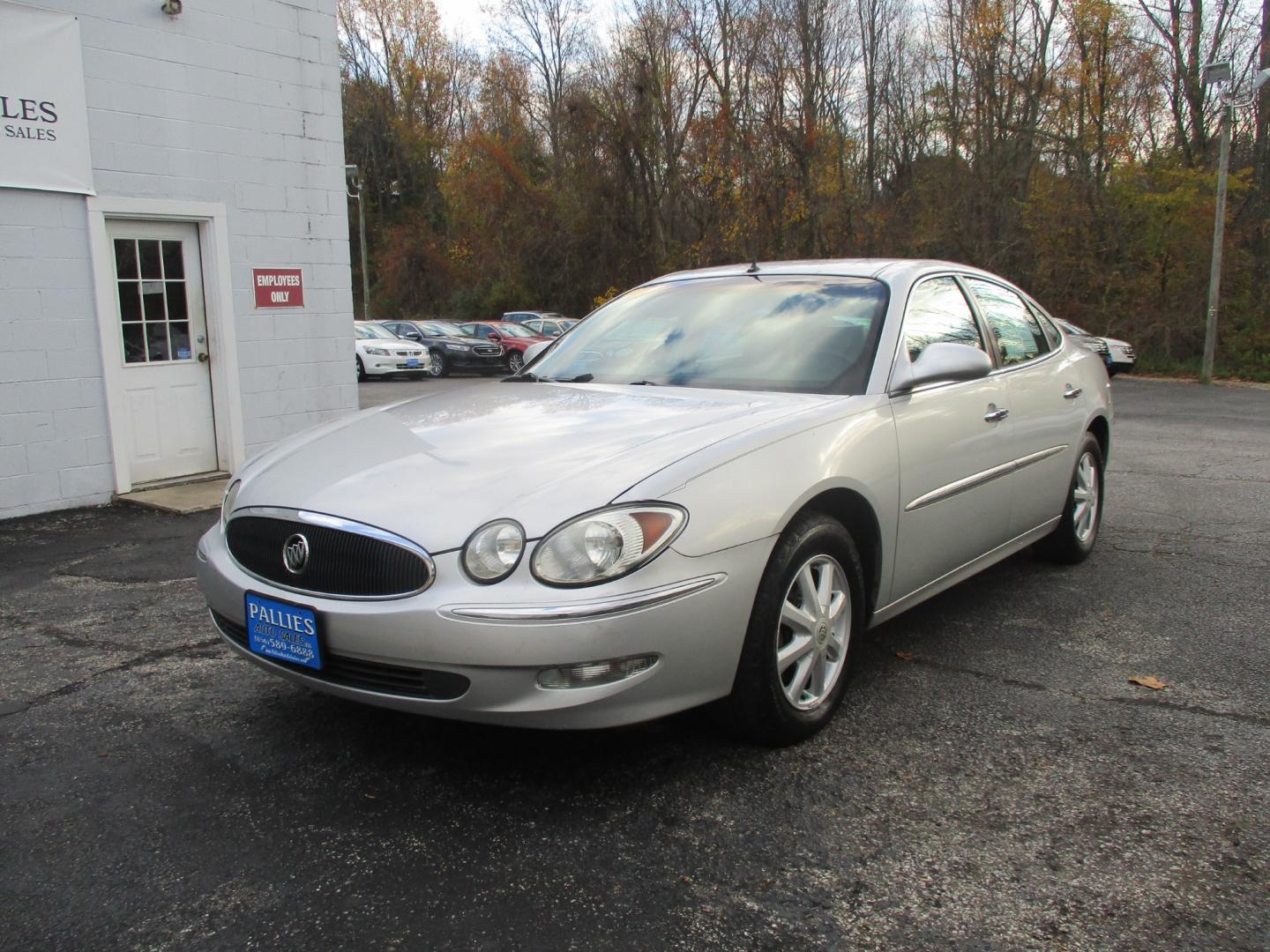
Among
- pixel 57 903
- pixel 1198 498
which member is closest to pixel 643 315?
pixel 57 903

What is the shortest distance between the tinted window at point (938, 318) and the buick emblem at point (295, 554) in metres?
2.27

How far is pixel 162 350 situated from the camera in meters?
7.91

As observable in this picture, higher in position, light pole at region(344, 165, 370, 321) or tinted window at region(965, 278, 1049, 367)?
light pole at region(344, 165, 370, 321)

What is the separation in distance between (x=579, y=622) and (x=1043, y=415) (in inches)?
117

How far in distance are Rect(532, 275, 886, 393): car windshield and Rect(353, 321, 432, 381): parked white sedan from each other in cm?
1890

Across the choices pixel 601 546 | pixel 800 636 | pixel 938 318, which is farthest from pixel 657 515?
pixel 938 318

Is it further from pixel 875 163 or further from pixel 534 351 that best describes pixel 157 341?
pixel 875 163

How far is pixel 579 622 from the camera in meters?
2.48

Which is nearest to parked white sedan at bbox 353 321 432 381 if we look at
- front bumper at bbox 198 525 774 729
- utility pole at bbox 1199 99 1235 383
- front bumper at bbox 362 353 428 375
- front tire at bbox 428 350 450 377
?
front bumper at bbox 362 353 428 375

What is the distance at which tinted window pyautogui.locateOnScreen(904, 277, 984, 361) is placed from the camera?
3.87 m

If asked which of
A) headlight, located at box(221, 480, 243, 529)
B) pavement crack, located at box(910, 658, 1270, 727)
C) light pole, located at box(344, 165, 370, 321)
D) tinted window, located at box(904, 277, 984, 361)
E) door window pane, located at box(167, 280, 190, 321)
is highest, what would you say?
light pole, located at box(344, 165, 370, 321)

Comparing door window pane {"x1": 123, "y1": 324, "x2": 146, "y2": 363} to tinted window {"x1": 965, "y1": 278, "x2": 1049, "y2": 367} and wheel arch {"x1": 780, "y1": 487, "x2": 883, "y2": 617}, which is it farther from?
wheel arch {"x1": 780, "y1": 487, "x2": 883, "y2": 617}

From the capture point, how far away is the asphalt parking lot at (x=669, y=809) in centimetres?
225

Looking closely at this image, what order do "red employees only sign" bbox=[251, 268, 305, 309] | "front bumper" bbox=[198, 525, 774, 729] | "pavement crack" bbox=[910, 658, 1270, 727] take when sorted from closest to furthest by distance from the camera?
"front bumper" bbox=[198, 525, 774, 729]
"pavement crack" bbox=[910, 658, 1270, 727]
"red employees only sign" bbox=[251, 268, 305, 309]
